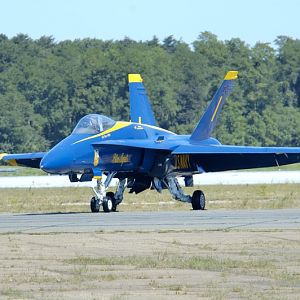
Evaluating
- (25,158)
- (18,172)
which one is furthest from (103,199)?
(18,172)

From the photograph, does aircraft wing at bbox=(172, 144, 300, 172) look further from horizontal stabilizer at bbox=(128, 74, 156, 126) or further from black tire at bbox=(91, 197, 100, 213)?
horizontal stabilizer at bbox=(128, 74, 156, 126)

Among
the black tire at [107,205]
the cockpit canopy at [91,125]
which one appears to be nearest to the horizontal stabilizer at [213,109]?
the cockpit canopy at [91,125]

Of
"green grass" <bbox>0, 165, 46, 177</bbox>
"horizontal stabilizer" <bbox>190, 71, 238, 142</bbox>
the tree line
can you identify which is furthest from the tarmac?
the tree line

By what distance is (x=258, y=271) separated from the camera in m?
15.9

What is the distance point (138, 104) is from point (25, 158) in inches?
163

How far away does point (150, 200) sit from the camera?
40.5 metres

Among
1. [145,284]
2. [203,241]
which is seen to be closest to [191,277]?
[145,284]

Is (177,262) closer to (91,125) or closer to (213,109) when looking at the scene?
(91,125)

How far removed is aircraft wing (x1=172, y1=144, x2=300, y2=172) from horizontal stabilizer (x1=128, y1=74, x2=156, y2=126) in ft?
11.4

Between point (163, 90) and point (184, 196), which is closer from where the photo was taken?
point (184, 196)

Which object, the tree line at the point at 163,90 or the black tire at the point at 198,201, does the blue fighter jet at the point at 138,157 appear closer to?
the black tire at the point at 198,201

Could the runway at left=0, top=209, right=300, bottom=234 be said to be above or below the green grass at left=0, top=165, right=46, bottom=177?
below

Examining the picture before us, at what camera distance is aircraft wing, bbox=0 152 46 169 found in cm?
3528

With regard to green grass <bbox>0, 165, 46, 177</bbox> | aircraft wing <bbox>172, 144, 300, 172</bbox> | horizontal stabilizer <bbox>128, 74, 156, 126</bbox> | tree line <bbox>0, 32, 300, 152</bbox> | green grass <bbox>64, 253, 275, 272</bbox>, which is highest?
tree line <bbox>0, 32, 300, 152</bbox>
